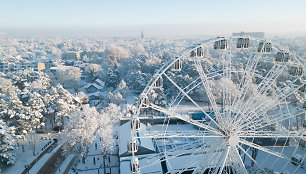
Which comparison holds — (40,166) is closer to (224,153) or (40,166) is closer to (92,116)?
(92,116)

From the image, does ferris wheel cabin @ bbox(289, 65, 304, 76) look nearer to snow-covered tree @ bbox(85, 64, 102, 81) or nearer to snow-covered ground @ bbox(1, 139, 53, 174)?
snow-covered ground @ bbox(1, 139, 53, 174)

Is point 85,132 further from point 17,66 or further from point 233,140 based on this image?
point 17,66

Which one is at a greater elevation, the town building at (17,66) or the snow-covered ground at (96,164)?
the town building at (17,66)

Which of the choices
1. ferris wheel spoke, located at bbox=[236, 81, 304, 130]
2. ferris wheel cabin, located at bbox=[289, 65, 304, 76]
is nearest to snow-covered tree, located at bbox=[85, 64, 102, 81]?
ferris wheel spoke, located at bbox=[236, 81, 304, 130]

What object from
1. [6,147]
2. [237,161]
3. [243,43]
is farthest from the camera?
[6,147]

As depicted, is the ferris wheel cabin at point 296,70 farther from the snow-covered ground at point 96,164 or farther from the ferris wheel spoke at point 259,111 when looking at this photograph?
the snow-covered ground at point 96,164

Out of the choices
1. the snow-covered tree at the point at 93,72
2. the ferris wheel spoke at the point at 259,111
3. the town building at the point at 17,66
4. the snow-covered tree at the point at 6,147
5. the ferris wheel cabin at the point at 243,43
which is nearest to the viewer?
the ferris wheel spoke at the point at 259,111

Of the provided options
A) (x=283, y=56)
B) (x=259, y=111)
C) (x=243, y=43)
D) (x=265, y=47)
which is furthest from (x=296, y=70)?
(x=243, y=43)

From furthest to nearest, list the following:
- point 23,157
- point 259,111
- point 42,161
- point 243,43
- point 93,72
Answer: point 93,72 → point 23,157 → point 42,161 → point 259,111 → point 243,43

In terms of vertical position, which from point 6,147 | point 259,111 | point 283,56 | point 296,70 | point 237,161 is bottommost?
point 6,147

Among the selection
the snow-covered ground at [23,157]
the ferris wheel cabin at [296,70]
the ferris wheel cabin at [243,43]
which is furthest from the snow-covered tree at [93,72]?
the ferris wheel cabin at [296,70]

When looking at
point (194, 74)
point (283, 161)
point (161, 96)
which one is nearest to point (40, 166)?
point (161, 96)

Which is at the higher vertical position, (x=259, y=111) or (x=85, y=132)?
(x=259, y=111)

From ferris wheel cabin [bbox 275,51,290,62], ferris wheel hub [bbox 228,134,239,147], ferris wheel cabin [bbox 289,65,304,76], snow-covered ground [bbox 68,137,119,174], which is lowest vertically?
snow-covered ground [bbox 68,137,119,174]
